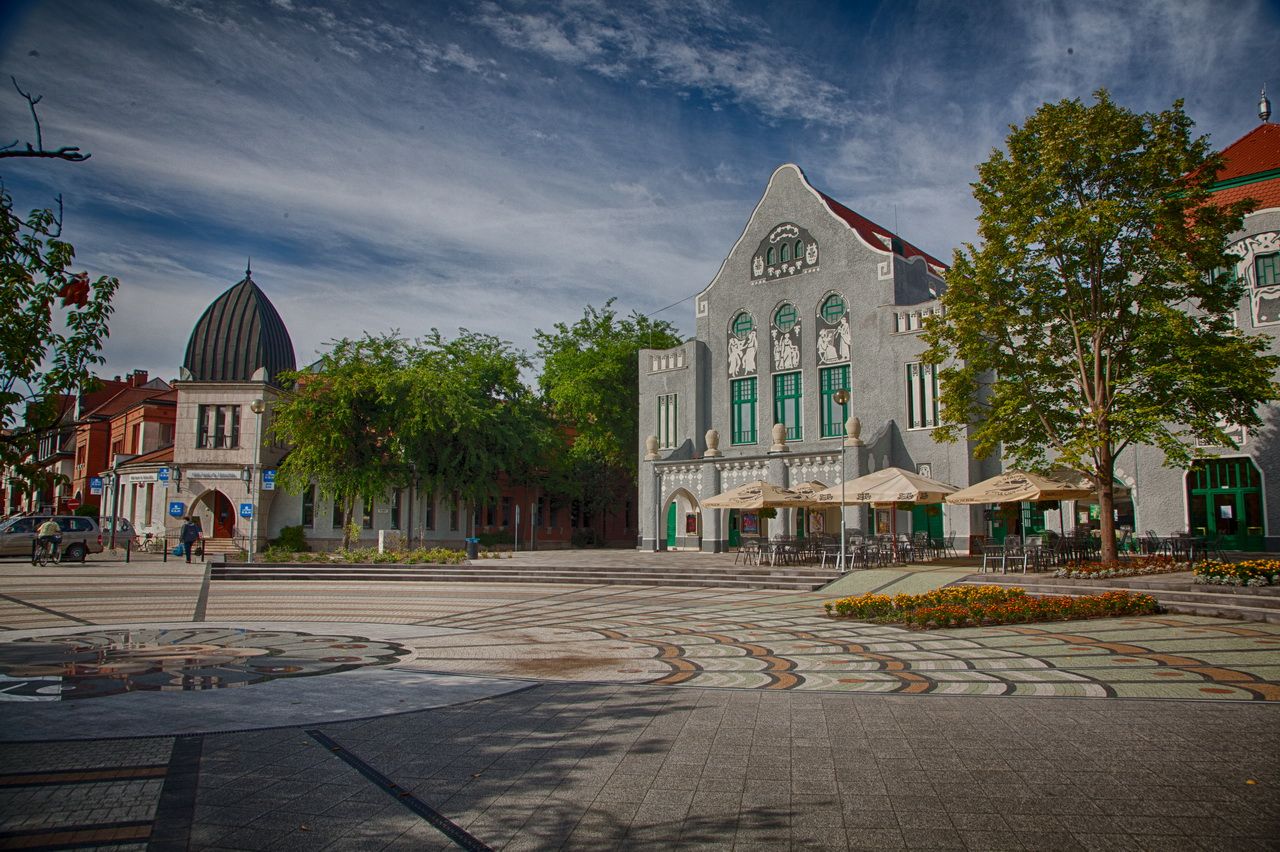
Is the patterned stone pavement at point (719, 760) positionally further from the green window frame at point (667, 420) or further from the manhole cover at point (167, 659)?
the green window frame at point (667, 420)

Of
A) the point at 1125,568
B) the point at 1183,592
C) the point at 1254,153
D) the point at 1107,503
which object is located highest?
the point at 1254,153

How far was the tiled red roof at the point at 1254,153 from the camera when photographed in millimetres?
27734

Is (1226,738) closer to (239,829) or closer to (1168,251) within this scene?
(239,829)

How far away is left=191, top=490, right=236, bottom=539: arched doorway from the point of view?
41812mm

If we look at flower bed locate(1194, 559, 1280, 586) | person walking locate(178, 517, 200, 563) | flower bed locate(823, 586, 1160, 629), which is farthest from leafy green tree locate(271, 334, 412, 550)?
flower bed locate(1194, 559, 1280, 586)

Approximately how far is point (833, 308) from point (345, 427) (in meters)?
22.7

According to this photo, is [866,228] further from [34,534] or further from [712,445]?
[34,534]

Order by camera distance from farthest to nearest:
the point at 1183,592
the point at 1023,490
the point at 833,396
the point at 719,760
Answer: the point at 833,396, the point at 1023,490, the point at 1183,592, the point at 719,760

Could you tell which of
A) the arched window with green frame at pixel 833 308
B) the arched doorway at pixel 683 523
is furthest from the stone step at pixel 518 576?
the arched window with green frame at pixel 833 308

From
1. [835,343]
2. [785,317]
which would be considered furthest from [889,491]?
[785,317]

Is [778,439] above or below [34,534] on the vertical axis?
above

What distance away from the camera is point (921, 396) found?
32344 millimetres

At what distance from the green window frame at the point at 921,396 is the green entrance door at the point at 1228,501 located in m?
8.59

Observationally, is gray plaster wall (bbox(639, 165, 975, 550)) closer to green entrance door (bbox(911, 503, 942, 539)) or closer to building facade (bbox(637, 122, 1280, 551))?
building facade (bbox(637, 122, 1280, 551))
